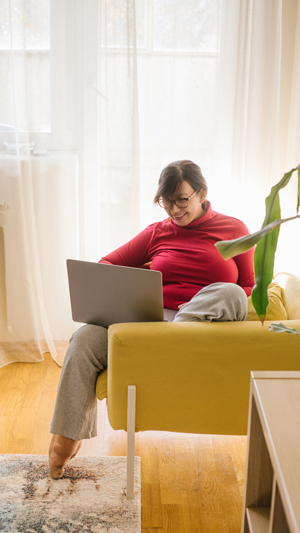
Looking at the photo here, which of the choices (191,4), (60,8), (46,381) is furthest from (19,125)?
(46,381)

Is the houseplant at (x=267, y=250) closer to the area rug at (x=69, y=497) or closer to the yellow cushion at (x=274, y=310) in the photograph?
the yellow cushion at (x=274, y=310)

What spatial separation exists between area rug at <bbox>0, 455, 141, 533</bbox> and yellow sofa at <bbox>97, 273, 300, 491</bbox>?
232 mm

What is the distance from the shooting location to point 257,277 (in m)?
1.17

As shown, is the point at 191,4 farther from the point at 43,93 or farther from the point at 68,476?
the point at 68,476

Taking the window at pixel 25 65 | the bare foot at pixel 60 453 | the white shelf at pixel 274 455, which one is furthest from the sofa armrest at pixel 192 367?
the window at pixel 25 65

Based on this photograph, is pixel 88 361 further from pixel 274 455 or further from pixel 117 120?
pixel 117 120

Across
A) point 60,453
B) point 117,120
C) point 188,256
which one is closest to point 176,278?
point 188,256

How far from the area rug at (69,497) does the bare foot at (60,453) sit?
32mm

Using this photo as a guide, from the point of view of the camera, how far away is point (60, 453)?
64.4 inches

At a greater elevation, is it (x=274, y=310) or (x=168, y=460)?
(x=274, y=310)

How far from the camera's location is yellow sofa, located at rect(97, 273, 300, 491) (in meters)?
1.45

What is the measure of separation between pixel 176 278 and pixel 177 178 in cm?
39

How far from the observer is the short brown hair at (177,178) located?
192 cm

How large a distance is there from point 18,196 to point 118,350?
1.30 metres
